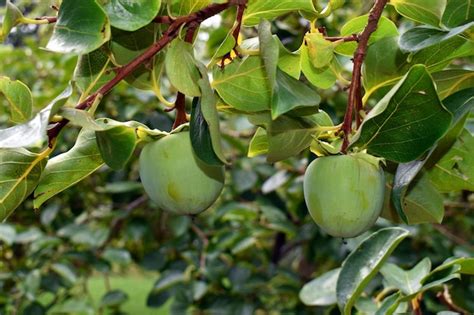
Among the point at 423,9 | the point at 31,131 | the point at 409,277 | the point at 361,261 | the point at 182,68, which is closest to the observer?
the point at 31,131

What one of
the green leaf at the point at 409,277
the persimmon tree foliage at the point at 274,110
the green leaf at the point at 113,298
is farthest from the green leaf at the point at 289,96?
the green leaf at the point at 113,298

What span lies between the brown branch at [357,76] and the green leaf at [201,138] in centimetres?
15

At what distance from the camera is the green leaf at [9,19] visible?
2.18 feet

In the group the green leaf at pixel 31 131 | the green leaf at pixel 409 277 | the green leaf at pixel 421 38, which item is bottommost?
the green leaf at pixel 409 277

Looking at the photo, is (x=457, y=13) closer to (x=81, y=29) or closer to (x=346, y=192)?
(x=346, y=192)

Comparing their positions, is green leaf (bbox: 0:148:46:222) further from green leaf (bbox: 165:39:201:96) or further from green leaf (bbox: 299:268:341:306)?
green leaf (bbox: 299:268:341:306)

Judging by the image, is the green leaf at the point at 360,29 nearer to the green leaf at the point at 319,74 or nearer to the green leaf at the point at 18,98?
the green leaf at the point at 319,74

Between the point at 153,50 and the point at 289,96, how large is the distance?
0.15 metres

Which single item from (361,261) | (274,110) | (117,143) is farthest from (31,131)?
(361,261)

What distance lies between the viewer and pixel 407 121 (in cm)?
68

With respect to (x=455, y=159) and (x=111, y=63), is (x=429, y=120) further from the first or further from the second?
(x=111, y=63)

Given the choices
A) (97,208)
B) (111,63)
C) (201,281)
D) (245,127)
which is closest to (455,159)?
(111,63)

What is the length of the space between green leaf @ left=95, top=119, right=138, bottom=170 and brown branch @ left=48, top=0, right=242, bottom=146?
3 centimetres

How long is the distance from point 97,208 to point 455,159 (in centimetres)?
211
